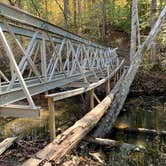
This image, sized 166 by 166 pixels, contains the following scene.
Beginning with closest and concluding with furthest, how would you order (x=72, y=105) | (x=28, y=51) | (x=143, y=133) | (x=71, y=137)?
(x=28, y=51) → (x=71, y=137) → (x=143, y=133) → (x=72, y=105)

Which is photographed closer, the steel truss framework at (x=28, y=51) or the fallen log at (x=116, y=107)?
the steel truss framework at (x=28, y=51)

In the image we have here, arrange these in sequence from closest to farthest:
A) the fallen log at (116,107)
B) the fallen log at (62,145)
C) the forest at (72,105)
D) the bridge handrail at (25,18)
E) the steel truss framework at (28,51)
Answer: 1. the bridge handrail at (25,18)
2. the steel truss framework at (28,51)
3. the fallen log at (62,145)
4. the forest at (72,105)
5. the fallen log at (116,107)

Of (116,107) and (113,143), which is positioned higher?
(116,107)

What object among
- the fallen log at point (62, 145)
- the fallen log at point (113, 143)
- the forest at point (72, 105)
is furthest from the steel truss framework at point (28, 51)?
the fallen log at point (113, 143)

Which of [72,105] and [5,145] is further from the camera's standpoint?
[72,105]

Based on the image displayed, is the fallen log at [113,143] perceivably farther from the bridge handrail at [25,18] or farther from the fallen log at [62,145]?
the bridge handrail at [25,18]

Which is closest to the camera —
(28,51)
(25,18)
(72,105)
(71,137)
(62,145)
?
(25,18)

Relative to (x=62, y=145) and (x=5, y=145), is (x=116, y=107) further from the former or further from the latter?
(x=62, y=145)

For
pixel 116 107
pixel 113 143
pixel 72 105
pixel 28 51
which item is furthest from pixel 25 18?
pixel 72 105

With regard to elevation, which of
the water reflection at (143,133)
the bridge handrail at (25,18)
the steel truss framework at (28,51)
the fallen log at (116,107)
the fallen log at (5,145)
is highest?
the bridge handrail at (25,18)

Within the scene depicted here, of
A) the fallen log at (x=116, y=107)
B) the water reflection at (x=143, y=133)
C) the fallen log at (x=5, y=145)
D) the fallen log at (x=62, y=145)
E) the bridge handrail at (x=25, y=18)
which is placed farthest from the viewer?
the fallen log at (x=116, y=107)

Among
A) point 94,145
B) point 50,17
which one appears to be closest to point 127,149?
point 94,145

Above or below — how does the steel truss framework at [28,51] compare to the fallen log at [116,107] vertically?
above

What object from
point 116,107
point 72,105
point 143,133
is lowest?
point 143,133
